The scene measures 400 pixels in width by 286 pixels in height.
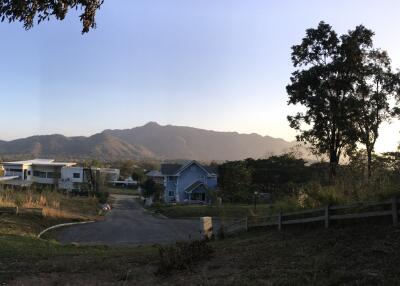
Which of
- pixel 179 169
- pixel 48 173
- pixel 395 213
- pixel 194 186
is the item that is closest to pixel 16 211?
pixel 395 213

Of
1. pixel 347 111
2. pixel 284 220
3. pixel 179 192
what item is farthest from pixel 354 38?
pixel 179 192

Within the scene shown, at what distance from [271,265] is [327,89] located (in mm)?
20779

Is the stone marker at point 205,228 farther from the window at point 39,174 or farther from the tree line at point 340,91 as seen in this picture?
the window at point 39,174

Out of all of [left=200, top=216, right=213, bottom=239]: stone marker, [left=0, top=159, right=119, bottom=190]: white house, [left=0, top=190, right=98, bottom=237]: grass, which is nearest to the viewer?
[left=200, top=216, right=213, bottom=239]: stone marker

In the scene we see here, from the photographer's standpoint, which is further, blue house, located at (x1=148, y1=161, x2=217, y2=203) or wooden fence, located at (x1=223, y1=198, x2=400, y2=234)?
blue house, located at (x1=148, y1=161, x2=217, y2=203)

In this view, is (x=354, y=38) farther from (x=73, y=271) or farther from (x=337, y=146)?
(x=73, y=271)

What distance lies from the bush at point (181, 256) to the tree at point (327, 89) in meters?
18.3

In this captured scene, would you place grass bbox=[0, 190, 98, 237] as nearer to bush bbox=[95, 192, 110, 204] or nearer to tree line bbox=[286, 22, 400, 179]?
tree line bbox=[286, 22, 400, 179]

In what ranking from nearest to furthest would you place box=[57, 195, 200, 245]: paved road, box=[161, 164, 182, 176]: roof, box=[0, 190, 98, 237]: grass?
box=[0, 190, 98, 237]: grass < box=[57, 195, 200, 245]: paved road < box=[161, 164, 182, 176]: roof

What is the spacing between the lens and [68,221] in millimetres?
39562

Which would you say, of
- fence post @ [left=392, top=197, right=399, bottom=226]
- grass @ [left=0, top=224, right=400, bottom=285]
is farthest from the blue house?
fence post @ [left=392, top=197, right=399, bottom=226]

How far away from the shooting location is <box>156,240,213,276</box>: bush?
404 inches

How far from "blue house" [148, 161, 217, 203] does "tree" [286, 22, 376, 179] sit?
5111cm

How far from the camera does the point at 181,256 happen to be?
10.5 m
